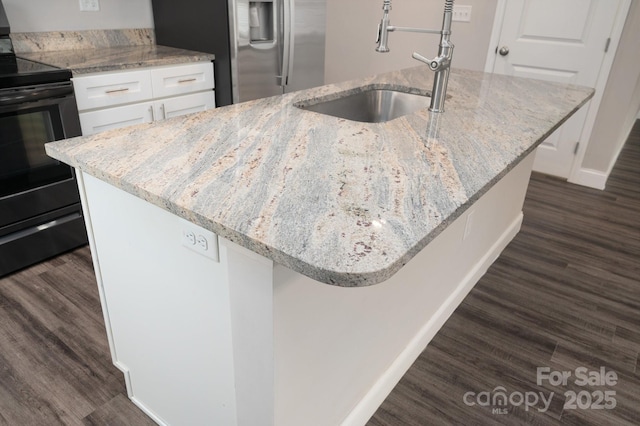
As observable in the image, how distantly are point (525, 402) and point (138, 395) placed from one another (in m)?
1.41

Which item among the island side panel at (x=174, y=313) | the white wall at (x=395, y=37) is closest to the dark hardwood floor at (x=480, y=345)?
the island side panel at (x=174, y=313)

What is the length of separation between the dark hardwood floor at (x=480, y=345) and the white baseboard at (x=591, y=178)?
0.97 m

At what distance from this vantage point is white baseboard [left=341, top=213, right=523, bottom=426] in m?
1.58

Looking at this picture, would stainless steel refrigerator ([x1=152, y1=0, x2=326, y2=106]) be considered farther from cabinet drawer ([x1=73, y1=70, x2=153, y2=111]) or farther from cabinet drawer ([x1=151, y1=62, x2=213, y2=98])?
cabinet drawer ([x1=73, y1=70, x2=153, y2=111])

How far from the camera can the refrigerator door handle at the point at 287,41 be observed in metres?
3.18

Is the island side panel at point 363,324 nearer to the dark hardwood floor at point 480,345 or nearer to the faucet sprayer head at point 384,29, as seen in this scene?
the dark hardwood floor at point 480,345

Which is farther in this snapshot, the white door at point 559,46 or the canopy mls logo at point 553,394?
the white door at point 559,46

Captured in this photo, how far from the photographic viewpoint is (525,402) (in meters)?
1.71

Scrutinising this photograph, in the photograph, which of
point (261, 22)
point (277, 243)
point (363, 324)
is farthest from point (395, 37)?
point (277, 243)

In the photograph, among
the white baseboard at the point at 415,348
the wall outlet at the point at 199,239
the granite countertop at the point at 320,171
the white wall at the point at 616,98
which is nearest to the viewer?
the granite countertop at the point at 320,171

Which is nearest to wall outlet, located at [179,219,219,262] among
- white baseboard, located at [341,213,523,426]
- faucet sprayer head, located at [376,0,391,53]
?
white baseboard, located at [341,213,523,426]

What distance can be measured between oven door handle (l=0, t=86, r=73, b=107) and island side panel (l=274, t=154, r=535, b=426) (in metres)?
1.83

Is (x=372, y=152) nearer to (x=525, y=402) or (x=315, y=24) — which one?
(x=525, y=402)

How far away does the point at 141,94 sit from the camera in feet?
8.99
